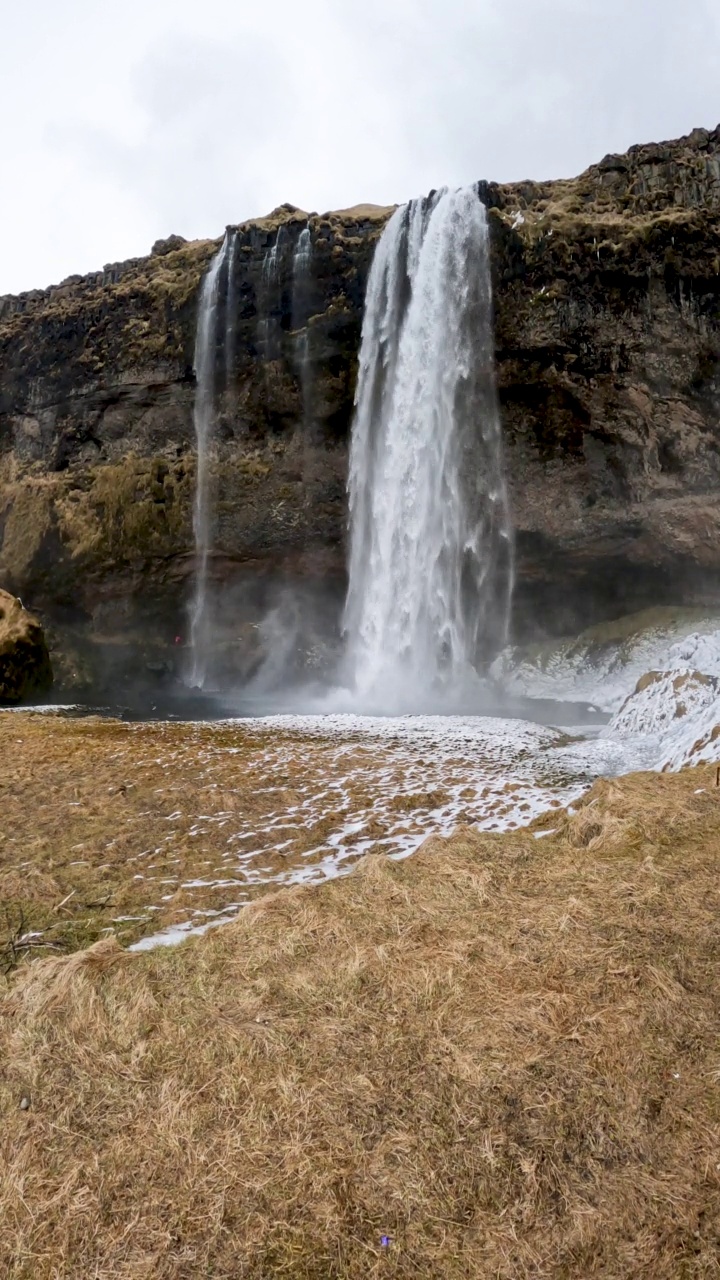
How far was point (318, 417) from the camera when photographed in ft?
89.7

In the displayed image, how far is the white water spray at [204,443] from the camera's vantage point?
27.6m

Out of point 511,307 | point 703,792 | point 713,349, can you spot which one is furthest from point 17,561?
point 703,792

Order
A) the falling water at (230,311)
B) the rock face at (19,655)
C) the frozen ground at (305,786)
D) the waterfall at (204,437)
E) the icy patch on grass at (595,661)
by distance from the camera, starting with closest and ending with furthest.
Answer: the frozen ground at (305,786), the rock face at (19,655), the icy patch on grass at (595,661), the falling water at (230,311), the waterfall at (204,437)

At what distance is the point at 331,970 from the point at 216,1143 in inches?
48.0

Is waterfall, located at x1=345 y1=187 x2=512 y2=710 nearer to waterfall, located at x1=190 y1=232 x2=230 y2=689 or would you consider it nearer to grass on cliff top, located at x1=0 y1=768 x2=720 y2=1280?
waterfall, located at x1=190 y1=232 x2=230 y2=689

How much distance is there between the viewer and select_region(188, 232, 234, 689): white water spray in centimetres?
2761

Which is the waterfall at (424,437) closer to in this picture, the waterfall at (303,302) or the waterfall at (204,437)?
the waterfall at (303,302)

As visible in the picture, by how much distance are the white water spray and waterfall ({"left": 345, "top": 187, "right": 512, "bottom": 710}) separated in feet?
21.3

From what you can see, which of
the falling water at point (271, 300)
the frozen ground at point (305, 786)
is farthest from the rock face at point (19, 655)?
the falling water at point (271, 300)

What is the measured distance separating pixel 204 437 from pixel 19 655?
12646 mm

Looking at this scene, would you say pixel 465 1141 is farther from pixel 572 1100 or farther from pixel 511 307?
pixel 511 307

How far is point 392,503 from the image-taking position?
81.7 ft

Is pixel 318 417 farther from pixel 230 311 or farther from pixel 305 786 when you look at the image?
pixel 305 786

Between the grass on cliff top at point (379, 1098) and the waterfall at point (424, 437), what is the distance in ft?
63.8
